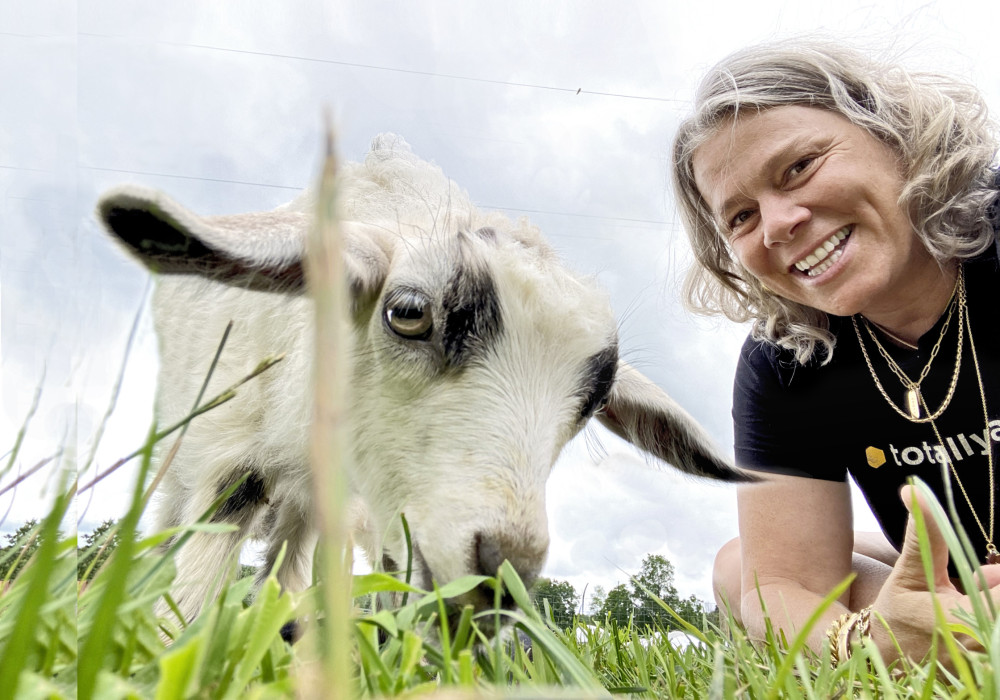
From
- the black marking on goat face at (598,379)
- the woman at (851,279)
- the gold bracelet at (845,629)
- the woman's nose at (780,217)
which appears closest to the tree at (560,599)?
the black marking on goat face at (598,379)

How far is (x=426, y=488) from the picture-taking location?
1.48m

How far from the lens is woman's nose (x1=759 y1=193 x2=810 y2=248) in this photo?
222cm

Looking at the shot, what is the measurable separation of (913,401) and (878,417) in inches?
4.7

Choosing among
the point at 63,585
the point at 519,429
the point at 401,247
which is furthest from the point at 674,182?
the point at 63,585

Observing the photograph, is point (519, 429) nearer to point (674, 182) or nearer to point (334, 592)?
point (334, 592)

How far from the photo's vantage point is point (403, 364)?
165 centimetres

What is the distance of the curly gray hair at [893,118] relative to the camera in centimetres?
225

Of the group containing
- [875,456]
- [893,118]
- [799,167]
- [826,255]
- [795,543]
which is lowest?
[795,543]

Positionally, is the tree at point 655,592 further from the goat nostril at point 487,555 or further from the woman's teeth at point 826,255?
the woman's teeth at point 826,255

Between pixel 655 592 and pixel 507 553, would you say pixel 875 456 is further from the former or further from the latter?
pixel 507 553

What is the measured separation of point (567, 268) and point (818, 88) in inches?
46.9

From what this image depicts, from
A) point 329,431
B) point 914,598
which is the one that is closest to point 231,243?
point 329,431

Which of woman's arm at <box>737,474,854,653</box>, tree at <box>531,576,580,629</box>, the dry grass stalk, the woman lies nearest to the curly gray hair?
the woman

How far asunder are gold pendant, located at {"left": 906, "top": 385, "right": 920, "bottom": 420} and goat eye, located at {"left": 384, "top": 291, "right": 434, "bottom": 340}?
1.54 m
